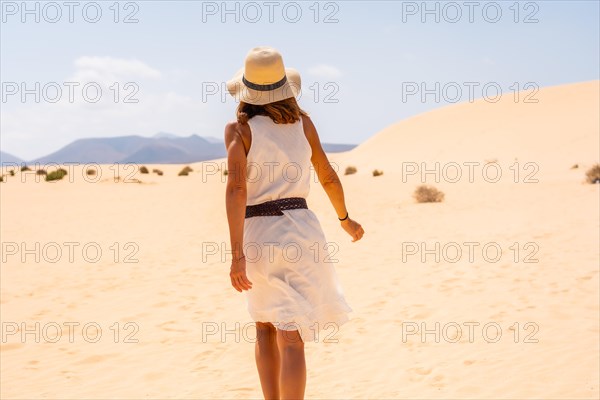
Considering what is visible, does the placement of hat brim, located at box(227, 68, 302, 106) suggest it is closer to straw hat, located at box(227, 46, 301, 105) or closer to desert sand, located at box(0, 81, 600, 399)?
straw hat, located at box(227, 46, 301, 105)

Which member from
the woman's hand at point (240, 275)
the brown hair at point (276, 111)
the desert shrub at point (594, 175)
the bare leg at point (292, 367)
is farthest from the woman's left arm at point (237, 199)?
the desert shrub at point (594, 175)

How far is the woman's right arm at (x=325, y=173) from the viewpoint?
2990 mm

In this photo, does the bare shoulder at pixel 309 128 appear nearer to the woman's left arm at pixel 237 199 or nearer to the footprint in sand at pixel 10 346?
the woman's left arm at pixel 237 199

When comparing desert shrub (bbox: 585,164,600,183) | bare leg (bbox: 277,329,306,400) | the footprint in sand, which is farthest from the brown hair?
desert shrub (bbox: 585,164,600,183)

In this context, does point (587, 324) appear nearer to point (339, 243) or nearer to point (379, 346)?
point (379, 346)

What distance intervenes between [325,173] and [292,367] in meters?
1.02

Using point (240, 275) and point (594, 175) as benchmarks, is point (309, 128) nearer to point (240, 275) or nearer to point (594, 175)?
point (240, 275)

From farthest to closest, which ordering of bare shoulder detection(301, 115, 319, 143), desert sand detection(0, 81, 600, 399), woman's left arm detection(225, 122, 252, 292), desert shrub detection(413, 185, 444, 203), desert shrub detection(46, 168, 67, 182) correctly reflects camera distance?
desert shrub detection(46, 168, 67, 182) < desert shrub detection(413, 185, 444, 203) < desert sand detection(0, 81, 600, 399) < bare shoulder detection(301, 115, 319, 143) < woman's left arm detection(225, 122, 252, 292)

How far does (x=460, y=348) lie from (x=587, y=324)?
130 centimetres

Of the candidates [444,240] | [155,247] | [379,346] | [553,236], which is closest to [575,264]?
[553,236]

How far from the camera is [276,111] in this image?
280 centimetres

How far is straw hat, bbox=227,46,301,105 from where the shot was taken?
2.79 m

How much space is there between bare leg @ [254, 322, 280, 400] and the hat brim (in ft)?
3.69

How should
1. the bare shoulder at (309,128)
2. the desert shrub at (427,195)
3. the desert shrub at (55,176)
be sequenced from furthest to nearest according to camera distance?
the desert shrub at (55,176), the desert shrub at (427,195), the bare shoulder at (309,128)
